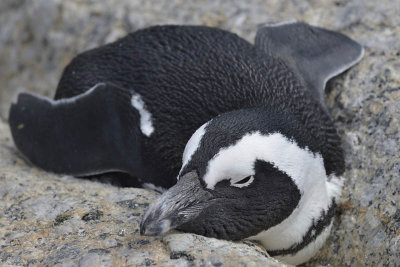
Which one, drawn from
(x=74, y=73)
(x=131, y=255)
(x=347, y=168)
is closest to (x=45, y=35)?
(x=74, y=73)

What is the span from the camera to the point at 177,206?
1.92 meters

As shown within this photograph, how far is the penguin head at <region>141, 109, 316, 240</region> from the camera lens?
1955 millimetres

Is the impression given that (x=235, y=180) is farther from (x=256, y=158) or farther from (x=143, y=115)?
(x=143, y=115)

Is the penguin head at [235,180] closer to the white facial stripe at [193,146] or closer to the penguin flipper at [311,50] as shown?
the white facial stripe at [193,146]

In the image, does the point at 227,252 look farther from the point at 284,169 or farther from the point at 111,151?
the point at 111,151

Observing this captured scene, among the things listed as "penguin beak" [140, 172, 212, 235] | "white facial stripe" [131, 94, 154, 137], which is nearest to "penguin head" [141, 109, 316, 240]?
"penguin beak" [140, 172, 212, 235]

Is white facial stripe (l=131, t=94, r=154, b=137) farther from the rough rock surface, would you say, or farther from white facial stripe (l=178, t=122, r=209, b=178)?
white facial stripe (l=178, t=122, r=209, b=178)

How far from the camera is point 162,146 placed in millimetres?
2480

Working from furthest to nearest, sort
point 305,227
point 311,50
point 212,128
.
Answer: point 311,50, point 305,227, point 212,128

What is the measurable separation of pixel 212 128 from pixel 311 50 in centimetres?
107

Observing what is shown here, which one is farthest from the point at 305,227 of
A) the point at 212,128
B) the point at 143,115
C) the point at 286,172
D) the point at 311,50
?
the point at 311,50

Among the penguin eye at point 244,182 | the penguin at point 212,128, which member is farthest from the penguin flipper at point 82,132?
the penguin eye at point 244,182

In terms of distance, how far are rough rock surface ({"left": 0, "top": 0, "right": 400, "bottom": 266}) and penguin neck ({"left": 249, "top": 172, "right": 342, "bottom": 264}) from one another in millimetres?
114

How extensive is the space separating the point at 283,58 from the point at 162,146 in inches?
26.0
